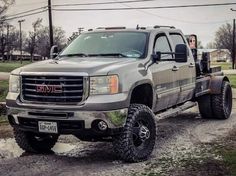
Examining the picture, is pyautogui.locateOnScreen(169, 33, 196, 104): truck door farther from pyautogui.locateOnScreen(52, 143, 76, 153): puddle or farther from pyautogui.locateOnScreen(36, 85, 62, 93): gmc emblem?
pyautogui.locateOnScreen(36, 85, 62, 93): gmc emblem

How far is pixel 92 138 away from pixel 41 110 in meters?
0.86

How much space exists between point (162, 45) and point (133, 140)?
229 centimetres

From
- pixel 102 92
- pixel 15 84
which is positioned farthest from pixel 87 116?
pixel 15 84

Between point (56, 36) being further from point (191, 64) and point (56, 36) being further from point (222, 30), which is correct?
point (191, 64)

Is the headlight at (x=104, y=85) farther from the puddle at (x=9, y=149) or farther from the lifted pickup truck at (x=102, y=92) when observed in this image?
the puddle at (x=9, y=149)

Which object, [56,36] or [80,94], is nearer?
[80,94]

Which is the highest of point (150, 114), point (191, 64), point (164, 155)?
point (191, 64)

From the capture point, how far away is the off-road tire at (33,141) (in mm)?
7695

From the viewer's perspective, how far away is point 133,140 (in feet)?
23.3

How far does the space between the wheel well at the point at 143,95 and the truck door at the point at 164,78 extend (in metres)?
0.20

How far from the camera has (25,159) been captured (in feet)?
23.8

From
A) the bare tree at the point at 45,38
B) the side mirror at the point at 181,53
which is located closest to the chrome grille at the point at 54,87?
the side mirror at the point at 181,53

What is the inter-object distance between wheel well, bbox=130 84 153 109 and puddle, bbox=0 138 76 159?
154cm

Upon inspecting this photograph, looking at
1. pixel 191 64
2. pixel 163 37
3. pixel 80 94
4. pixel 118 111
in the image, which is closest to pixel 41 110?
pixel 80 94
